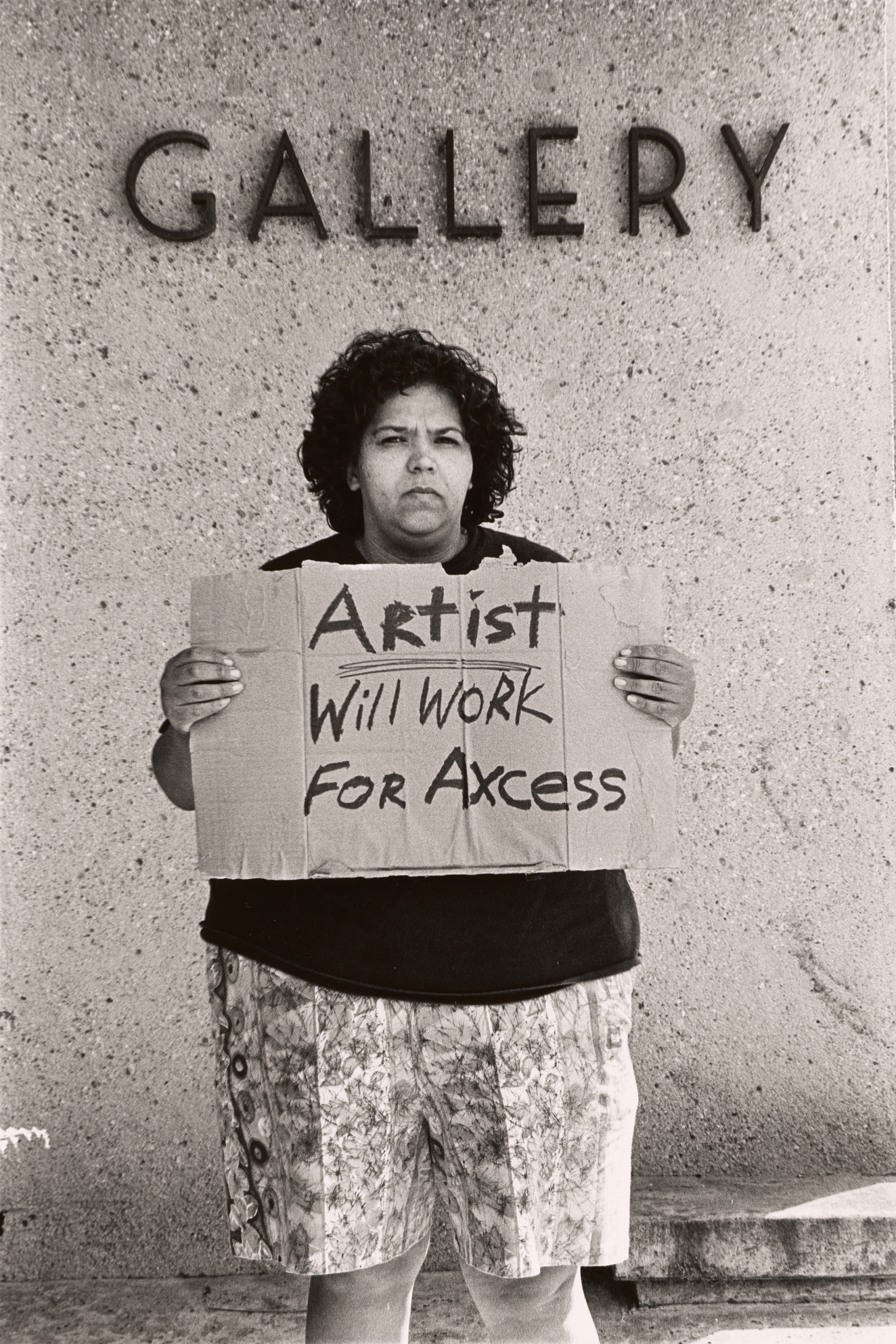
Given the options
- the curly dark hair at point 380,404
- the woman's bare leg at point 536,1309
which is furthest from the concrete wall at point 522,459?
the woman's bare leg at point 536,1309

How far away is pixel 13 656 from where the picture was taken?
233cm

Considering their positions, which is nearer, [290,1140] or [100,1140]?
[290,1140]

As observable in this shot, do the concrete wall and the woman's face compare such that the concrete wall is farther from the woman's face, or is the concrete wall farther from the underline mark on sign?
the underline mark on sign

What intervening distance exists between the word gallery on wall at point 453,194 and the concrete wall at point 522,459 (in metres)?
0.03

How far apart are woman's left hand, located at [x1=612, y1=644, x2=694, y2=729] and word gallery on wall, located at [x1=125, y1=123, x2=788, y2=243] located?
127 centimetres

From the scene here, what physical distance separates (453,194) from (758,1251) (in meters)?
2.16

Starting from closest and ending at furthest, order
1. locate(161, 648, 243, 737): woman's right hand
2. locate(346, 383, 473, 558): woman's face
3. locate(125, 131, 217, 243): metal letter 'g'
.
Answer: locate(161, 648, 243, 737): woman's right hand → locate(346, 383, 473, 558): woman's face → locate(125, 131, 217, 243): metal letter 'g'

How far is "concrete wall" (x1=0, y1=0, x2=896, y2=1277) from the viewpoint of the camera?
2328mm

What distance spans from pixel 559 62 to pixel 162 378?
1.04m

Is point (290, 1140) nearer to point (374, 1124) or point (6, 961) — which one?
point (374, 1124)

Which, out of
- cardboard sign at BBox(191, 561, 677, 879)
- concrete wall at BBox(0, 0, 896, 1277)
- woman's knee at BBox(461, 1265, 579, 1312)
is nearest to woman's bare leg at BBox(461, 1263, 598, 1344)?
woman's knee at BBox(461, 1265, 579, 1312)

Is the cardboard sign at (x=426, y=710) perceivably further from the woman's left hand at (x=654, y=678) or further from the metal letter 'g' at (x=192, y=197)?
the metal letter 'g' at (x=192, y=197)

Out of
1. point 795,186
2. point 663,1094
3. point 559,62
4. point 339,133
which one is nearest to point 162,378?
point 339,133

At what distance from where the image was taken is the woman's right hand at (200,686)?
1414mm
